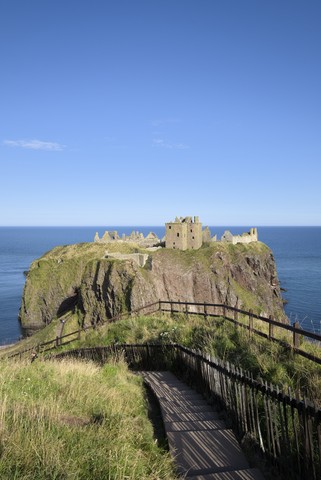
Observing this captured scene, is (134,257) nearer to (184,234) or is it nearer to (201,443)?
(184,234)

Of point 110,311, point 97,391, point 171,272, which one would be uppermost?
point 97,391

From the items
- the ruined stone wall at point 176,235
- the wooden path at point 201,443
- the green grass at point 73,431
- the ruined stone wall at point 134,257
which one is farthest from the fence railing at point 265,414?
the ruined stone wall at point 176,235

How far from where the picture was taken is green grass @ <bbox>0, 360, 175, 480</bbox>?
469 centimetres

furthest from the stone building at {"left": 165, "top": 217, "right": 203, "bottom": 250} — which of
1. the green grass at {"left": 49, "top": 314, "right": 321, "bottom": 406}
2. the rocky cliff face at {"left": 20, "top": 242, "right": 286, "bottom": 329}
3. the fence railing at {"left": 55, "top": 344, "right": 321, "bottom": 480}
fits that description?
the fence railing at {"left": 55, "top": 344, "right": 321, "bottom": 480}

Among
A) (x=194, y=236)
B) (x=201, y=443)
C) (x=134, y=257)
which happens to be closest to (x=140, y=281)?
(x=134, y=257)

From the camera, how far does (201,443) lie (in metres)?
6.56

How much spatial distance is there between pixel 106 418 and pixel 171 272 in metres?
62.3

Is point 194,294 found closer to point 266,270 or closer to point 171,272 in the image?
point 171,272

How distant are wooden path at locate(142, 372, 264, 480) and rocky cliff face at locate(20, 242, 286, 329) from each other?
4900 cm

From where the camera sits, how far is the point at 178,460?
6.05 m

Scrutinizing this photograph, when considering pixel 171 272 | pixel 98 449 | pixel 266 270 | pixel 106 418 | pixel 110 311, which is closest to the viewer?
pixel 98 449

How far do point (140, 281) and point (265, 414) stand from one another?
53208 millimetres

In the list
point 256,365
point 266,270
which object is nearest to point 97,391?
point 256,365

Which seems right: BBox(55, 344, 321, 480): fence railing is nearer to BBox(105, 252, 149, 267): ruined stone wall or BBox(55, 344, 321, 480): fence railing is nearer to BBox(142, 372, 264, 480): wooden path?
BBox(142, 372, 264, 480): wooden path
